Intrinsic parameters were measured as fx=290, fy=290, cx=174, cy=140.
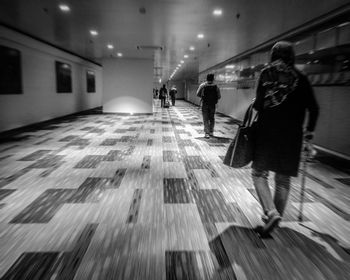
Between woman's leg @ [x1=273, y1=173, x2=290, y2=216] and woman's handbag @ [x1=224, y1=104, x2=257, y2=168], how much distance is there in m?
0.29

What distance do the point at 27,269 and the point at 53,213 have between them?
95 cm

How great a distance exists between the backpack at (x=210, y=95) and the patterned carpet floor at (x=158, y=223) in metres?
2.45

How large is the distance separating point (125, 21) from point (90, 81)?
38.1 feet

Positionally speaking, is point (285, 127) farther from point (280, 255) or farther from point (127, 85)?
point (127, 85)

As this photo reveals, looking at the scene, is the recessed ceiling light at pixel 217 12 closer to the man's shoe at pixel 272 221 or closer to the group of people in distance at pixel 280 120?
the group of people in distance at pixel 280 120

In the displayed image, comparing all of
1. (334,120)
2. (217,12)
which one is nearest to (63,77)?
(217,12)

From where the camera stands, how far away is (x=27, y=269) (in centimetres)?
190

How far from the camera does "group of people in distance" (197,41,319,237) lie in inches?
86.3

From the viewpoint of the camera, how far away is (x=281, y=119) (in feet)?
7.24

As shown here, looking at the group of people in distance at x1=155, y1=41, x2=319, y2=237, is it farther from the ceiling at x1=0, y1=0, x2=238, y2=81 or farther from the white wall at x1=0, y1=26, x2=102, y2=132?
the white wall at x1=0, y1=26, x2=102, y2=132

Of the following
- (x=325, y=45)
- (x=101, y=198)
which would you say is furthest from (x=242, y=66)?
(x=101, y=198)

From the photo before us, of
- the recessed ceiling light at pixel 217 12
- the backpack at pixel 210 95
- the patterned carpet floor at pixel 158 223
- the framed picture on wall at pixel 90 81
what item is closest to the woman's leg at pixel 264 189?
the patterned carpet floor at pixel 158 223

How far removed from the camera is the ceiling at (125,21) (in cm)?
551

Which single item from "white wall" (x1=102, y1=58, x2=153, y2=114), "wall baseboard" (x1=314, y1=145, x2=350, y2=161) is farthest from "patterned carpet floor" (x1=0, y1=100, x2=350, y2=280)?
"white wall" (x1=102, y1=58, x2=153, y2=114)
